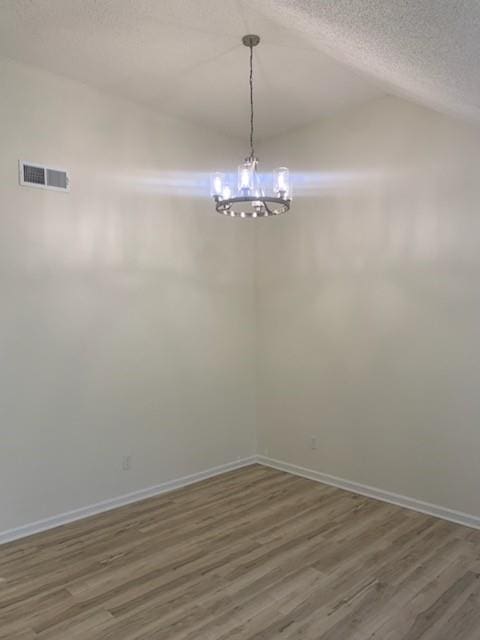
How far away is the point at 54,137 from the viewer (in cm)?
357

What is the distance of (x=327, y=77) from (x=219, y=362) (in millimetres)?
2675

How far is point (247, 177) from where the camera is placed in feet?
9.52

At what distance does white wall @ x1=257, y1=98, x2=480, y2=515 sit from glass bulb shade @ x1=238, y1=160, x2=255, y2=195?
5.12ft

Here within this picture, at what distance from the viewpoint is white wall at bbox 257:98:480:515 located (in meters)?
3.56

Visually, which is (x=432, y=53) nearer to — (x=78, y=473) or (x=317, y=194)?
(x=317, y=194)

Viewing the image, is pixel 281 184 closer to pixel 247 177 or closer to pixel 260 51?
pixel 247 177

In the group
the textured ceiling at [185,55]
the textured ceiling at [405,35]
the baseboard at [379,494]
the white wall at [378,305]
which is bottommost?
the baseboard at [379,494]

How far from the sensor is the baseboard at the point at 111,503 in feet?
11.2

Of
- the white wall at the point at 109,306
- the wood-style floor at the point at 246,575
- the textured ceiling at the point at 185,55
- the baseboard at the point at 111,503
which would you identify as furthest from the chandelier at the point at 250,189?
the baseboard at the point at 111,503

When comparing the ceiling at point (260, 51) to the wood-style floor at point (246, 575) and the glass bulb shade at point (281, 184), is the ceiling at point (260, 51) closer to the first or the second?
the glass bulb shade at point (281, 184)

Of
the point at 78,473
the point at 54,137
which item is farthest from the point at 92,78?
the point at 78,473

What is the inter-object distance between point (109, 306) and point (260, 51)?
220cm

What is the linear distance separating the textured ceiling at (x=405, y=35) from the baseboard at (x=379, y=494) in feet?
9.38

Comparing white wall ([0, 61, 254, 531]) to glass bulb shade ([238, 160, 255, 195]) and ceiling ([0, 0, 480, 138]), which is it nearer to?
ceiling ([0, 0, 480, 138])
